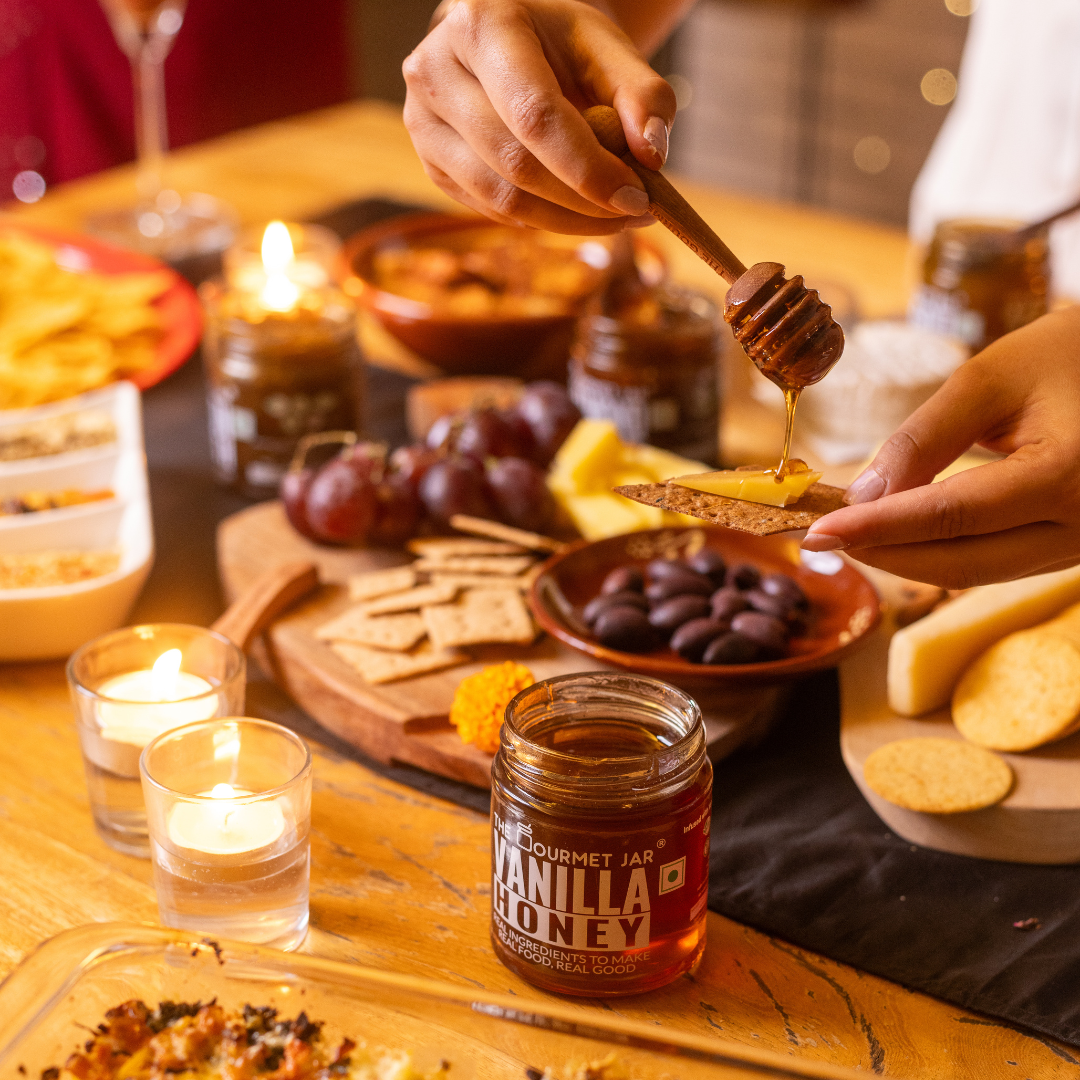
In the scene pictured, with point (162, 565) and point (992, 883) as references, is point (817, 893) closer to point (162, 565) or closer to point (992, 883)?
point (992, 883)

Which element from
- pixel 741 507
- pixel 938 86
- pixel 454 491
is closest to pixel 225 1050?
pixel 741 507

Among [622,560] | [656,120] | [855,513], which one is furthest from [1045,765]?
[656,120]

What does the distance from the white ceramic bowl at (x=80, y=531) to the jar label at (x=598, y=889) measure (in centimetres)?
64

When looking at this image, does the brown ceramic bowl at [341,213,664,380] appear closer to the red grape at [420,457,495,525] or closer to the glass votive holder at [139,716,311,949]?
the red grape at [420,457,495,525]

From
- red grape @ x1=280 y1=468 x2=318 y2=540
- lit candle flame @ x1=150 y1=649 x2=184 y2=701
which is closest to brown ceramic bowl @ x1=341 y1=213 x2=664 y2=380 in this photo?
red grape @ x1=280 y1=468 x2=318 y2=540

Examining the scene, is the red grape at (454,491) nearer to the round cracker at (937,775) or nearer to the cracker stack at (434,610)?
the cracker stack at (434,610)

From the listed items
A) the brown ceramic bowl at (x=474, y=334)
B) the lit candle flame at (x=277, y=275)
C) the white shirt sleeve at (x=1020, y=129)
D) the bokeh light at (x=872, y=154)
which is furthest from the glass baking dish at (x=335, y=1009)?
the bokeh light at (x=872, y=154)

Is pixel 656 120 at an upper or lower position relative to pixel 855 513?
upper

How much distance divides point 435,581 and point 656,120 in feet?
2.05

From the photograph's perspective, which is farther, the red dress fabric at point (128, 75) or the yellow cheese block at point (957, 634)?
the red dress fabric at point (128, 75)

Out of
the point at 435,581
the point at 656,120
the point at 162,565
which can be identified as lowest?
the point at 162,565

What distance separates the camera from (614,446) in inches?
64.3

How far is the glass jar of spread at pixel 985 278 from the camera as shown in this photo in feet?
6.26

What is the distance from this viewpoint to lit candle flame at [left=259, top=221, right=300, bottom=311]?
180 cm
